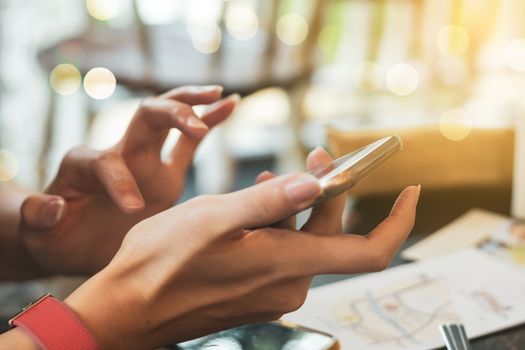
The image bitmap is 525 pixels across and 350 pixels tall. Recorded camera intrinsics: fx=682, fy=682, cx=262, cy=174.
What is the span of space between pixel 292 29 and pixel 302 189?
5.50 feet

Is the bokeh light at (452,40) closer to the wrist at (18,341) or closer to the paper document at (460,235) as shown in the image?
the paper document at (460,235)

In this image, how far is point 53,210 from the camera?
70 centimetres

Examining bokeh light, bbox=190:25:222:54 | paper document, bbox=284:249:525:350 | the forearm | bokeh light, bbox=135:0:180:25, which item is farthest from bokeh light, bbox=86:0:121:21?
paper document, bbox=284:249:525:350

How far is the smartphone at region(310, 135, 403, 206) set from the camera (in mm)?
429

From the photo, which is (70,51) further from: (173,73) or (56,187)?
(56,187)

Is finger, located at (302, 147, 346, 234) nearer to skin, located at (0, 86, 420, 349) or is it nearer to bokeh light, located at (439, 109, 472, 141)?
skin, located at (0, 86, 420, 349)

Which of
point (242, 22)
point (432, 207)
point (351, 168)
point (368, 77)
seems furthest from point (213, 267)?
point (368, 77)

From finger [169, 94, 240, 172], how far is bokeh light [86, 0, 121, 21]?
4.59ft

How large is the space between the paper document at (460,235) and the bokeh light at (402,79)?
1633 mm

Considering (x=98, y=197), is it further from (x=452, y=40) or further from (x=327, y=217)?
(x=452, y=40)

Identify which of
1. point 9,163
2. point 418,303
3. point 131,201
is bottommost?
point 9,163

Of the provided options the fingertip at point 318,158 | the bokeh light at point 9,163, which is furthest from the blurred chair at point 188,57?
the fingertip at point 318,158

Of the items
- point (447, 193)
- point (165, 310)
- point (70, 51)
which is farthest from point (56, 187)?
point (70, 51)

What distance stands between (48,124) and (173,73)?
0.50 m
